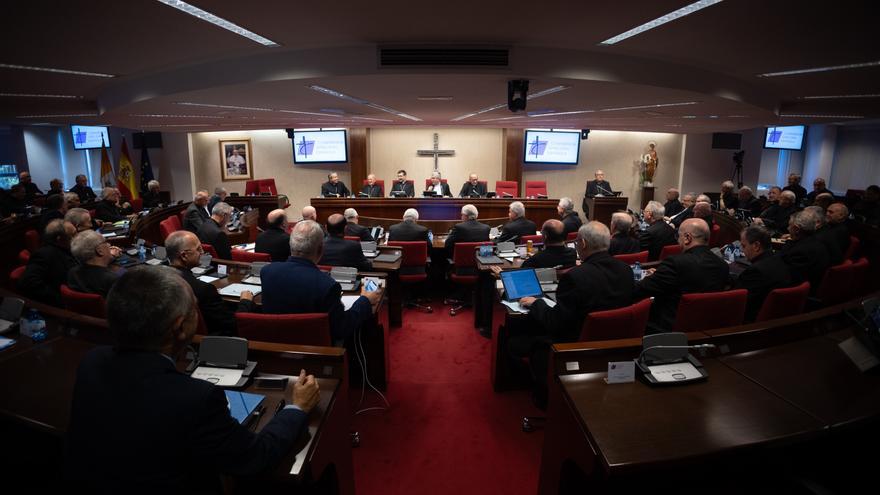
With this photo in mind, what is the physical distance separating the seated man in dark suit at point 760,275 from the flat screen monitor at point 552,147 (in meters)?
8.49

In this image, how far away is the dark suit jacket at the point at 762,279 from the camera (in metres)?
3.30

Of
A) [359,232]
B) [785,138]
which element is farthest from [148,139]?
[785,138]

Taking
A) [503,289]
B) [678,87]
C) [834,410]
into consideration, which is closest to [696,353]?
[834,410]

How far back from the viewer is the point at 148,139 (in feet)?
37.4

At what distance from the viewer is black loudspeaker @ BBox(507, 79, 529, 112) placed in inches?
147

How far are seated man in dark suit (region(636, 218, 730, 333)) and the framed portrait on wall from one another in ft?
37.8

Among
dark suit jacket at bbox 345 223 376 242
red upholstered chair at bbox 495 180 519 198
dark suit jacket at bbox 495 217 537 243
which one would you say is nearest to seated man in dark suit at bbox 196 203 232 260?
A: dark suit jacket at bbox 345 223 376 242

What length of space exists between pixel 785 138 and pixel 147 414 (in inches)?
683

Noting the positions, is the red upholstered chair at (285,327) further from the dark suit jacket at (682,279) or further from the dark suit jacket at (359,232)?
the dark suit jacket at (359,232)

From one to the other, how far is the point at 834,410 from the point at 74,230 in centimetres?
550

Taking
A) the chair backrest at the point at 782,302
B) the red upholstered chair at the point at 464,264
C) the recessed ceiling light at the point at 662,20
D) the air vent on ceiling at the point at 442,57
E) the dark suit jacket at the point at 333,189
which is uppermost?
the recessed ceiling light at the point at 662,20

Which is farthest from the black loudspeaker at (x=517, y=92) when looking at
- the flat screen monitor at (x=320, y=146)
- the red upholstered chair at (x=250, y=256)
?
the flat screen monitor at (x=320, y=146)

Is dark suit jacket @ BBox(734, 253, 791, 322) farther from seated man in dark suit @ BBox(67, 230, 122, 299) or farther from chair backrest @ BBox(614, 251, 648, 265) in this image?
seated man in dark suit @ BBox(67, 230, 122, 299)

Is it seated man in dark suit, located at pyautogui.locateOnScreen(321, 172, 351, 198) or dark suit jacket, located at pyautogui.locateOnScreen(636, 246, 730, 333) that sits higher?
seated man in dark suit, located at pyautogui.locateOnScreen(321, 172, 351, 198)
